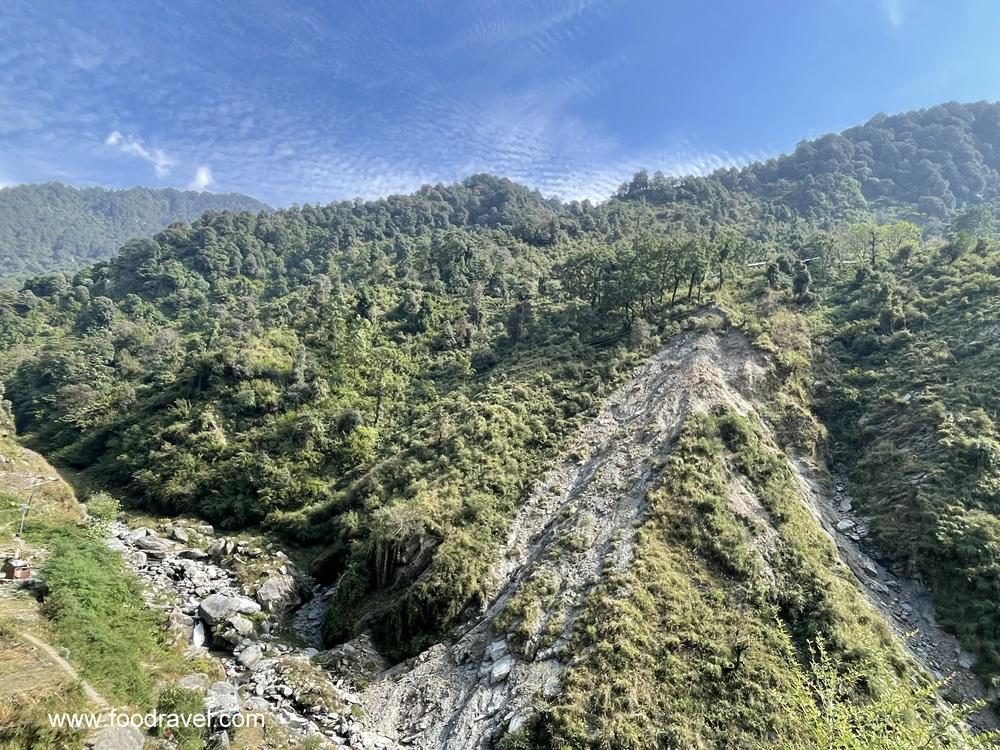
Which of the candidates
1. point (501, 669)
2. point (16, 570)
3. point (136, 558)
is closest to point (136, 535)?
point (136, 558)

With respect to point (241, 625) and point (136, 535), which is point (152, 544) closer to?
point (136, 535)

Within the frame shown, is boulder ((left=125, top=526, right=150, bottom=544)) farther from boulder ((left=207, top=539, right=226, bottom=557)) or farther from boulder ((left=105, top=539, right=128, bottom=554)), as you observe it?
boulder ((left=207, top=539, right=226, bottom=557))

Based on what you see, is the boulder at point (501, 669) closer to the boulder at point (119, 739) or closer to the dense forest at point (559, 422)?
the dense forest at point (559, 422)

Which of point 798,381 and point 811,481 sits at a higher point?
point 798,381

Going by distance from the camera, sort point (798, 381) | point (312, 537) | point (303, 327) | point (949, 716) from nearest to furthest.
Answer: point (949, 716), point (312, 537), point (798, 381), point (303, 327)

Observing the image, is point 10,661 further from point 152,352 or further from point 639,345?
point 152,352

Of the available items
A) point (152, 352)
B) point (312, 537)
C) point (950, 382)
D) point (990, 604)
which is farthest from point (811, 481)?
point (152, 352)

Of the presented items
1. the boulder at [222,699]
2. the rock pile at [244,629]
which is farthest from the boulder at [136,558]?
the boulder at [222,699]
